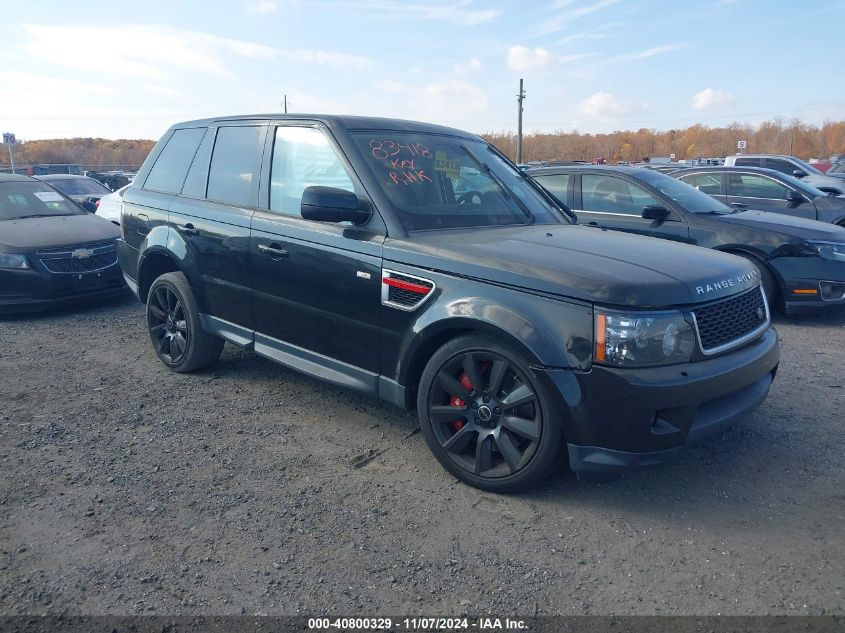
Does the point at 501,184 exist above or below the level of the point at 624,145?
below

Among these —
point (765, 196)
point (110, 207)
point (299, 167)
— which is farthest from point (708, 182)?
point (110, 207)

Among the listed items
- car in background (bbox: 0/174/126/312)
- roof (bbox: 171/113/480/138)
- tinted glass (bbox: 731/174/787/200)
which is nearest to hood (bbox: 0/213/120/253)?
car in background (bbox: 0/174/126/312)

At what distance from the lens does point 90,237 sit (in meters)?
7.57

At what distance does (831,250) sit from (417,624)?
6.16 m

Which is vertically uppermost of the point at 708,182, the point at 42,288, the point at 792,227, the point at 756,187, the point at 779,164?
the point at 779,164

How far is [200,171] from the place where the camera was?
16.5 feet

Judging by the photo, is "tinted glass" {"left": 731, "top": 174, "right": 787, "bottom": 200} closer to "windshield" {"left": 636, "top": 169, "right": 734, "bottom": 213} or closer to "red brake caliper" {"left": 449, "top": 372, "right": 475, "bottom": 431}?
"windshield" {"left": 636, "top": 169, "right": 734, "bottom": 213}

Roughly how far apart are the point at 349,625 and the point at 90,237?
21.3ft

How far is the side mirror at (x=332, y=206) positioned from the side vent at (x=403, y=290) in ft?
1.20

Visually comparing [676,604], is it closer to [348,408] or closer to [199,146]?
[348,408]

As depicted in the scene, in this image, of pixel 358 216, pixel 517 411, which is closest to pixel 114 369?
pixel 358 216

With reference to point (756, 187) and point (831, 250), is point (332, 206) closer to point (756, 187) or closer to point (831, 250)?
point (831, 250)

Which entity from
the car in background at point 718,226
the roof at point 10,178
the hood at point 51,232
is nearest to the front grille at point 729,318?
the car in background at point 718,226

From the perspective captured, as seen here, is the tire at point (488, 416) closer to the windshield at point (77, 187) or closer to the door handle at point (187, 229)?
the door handle at point (187, 229)
